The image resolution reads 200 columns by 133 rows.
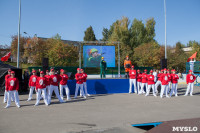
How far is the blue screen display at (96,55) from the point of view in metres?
21.3

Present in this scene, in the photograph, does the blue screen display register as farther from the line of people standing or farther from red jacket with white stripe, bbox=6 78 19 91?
red jacket with white stripe, bbox=6 78 19 91

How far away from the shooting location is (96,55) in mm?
21438

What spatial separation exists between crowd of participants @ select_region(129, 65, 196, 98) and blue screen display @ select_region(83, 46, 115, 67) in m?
7.72

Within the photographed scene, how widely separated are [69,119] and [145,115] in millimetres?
3186

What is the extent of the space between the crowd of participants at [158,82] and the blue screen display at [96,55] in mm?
7719

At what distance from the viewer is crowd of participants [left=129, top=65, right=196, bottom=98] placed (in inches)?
467

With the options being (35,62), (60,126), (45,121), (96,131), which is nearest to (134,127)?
(96,131)

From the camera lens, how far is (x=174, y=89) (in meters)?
12.9

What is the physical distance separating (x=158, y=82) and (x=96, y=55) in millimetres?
10080

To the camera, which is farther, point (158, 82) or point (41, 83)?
point (158, 82)

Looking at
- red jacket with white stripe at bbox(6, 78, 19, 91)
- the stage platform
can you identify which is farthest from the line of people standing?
the stage platform

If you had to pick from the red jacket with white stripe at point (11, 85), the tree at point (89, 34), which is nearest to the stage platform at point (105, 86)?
the red jacket with white stripe at point (11, 85)

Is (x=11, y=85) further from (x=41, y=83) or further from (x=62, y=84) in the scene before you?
(x=62, y=84)

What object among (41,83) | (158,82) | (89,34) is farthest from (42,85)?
(89,34)
